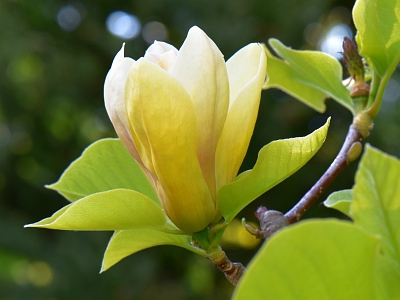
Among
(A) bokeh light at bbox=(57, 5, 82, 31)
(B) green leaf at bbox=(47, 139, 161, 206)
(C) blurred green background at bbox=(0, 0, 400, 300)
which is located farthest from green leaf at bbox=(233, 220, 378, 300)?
(A) bokeh light at bbox=(57, 5, 82, 31)

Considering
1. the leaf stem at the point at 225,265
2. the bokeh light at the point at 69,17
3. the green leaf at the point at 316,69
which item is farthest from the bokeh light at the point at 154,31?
the leaf stem at the point at 225,265

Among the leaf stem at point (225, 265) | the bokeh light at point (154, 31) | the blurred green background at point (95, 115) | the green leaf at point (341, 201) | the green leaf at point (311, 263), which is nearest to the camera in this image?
the green leaf at point (311, 263)

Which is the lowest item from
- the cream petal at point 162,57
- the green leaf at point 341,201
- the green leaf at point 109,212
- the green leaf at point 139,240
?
the green leaf at point 139,240

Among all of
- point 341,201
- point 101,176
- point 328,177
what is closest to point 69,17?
point 101,176

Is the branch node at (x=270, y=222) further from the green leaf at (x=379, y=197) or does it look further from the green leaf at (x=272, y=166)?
the green leaf at (x=379, y=197)

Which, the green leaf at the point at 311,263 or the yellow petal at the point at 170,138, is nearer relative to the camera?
the green leaf at the point at 311,263
